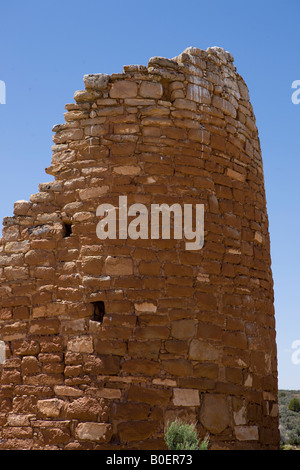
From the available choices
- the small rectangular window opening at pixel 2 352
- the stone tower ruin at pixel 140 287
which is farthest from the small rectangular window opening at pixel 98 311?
the small rectangular window opening at pixel 2 352

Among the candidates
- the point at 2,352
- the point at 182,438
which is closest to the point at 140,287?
the point at 182,438

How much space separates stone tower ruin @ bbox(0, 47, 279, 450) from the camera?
239 inches

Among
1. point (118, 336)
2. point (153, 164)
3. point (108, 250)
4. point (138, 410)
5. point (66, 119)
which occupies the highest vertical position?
point (66, 119)

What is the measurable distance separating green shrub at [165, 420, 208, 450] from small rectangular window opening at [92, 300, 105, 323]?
1.28 metres

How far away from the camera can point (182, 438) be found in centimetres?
569

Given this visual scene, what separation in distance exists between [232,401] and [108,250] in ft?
6.61

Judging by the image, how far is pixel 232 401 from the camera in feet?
21.0

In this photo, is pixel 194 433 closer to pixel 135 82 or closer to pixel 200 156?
pixel 200 156

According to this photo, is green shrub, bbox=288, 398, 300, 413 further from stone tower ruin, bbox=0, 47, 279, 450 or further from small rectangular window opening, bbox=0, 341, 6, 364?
small rectangular window opening, bbox=0, 341, 6, 364

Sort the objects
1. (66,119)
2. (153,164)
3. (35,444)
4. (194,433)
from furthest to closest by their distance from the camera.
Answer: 1. (66,119)
2. (153,164)
3. (35,444)
4. (194,433)

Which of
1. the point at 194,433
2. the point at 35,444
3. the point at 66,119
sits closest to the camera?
the point at 194,433

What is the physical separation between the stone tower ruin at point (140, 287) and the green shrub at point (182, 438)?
24 centimetres

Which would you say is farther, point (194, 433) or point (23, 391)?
point (23, 391)
